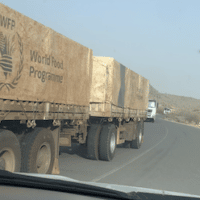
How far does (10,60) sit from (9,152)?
1520mm

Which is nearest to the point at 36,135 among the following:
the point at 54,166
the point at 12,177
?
the point at 54,166

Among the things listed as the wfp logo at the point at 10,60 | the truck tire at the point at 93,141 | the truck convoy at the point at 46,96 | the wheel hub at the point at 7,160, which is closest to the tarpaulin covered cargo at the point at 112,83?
the truck convoy at the point at 46,96

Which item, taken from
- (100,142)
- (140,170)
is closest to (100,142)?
(100,142)

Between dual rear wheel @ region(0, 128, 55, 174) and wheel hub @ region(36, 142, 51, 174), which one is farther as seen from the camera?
wheel hub @ region(36, 142, 51, 174)

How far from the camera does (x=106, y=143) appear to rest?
9.95 m

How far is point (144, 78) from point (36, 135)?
10667 millimetres

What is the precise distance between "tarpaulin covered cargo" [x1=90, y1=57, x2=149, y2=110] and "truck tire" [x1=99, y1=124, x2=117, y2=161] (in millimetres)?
877

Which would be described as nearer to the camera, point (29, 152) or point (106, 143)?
point (29, 152)

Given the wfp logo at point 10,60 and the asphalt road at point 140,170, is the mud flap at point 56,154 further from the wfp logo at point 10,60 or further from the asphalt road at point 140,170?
the wfp logo at point 10,60

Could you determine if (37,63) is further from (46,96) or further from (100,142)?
Answer: (100,142)

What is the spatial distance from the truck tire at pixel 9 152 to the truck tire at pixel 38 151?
0.32 meters

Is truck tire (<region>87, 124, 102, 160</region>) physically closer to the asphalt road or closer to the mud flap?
the asphalt road

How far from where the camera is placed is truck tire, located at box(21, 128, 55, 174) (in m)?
5.76

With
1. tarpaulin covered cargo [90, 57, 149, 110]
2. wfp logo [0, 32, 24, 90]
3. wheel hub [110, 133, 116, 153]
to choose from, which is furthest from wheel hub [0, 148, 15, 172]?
wheel hub [110, 133, 116, 153]
